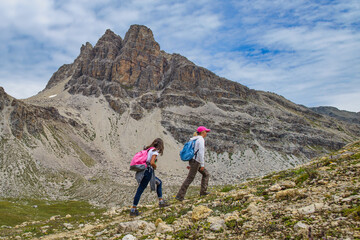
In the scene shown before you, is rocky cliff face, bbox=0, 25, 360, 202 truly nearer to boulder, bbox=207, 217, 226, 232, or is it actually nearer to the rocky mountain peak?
the rocky mountain peak

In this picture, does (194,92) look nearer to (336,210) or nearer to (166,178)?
(166,178)

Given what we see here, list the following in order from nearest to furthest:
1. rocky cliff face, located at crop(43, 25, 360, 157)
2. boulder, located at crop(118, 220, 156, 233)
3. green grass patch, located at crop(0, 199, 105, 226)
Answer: boulder, located at crop(118, 220, 156, 233) < green grass patch, located at crop(0, 199, 105, 226) < rocky cliff face, located at crop(43, 25, 360, 157)

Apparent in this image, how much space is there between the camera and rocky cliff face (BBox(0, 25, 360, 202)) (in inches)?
3895

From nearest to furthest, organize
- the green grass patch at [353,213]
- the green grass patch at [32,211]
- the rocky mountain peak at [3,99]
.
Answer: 1. the green grass patch at [353,213]
2. the green grass patch at [32,211]
3. the rocky mountain peak at [3,99]

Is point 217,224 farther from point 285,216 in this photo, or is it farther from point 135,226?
point 135,226

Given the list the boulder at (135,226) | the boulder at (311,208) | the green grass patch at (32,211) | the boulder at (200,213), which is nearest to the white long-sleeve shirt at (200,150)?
the boulder at (200,213)

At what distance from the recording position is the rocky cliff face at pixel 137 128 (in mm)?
98938

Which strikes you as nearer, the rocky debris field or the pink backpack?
the rocky debris field

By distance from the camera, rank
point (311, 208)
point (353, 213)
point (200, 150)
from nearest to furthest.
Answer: point (353, 213) → point (311, 208) → point (200, 150)

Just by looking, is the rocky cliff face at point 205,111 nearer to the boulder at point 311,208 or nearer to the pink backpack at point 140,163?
the pink backpack at point 140,163

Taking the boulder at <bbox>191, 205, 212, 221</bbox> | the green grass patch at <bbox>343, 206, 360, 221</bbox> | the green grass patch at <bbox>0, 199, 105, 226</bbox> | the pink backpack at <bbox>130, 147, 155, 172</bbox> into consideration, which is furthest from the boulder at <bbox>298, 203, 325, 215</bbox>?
the green grass patch at <bbox>0, 199, 105, 226</bbox>

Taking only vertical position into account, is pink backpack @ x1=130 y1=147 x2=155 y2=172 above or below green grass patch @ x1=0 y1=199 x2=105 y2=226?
above

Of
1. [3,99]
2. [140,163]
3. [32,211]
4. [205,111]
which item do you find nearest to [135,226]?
[140,163]

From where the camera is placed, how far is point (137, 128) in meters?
154
